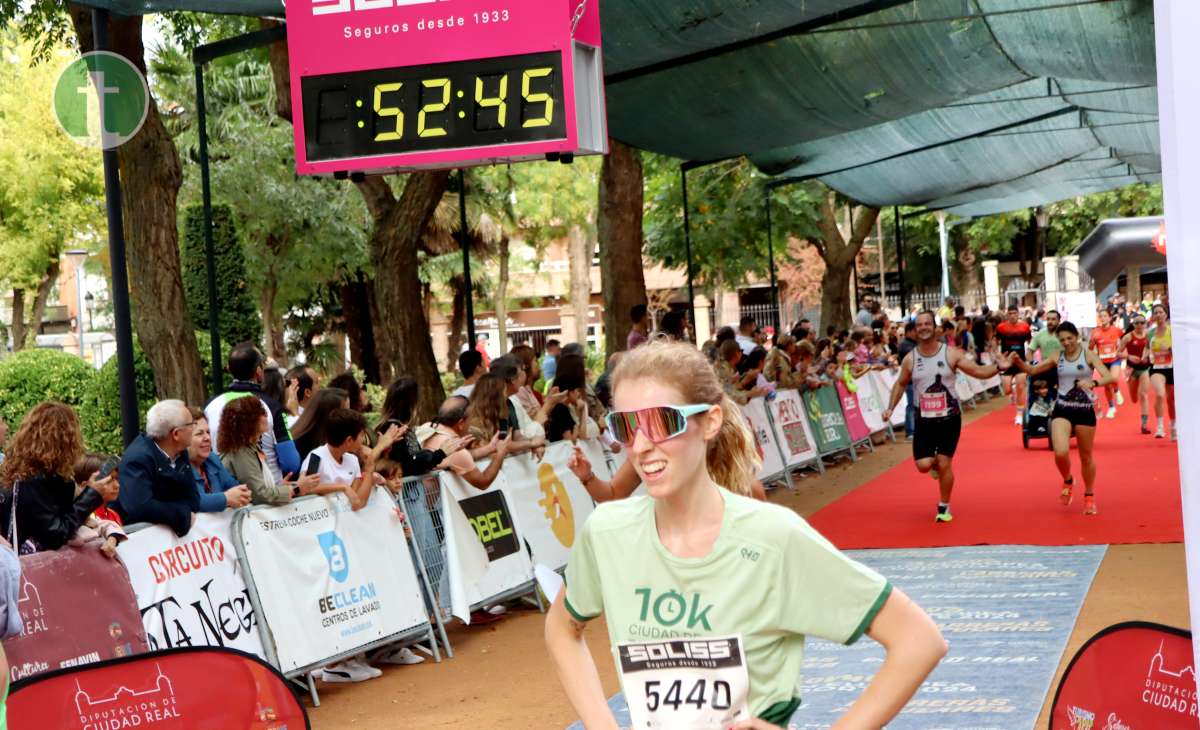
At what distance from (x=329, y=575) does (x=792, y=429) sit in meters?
11.1

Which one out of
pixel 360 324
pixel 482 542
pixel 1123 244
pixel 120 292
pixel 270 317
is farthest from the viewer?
pixel 1123 244

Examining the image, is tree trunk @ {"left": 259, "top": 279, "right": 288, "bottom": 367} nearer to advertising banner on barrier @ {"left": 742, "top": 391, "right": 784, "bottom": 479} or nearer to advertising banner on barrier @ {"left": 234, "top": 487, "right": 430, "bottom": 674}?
advertising banner on barrier @ {"left": 742, "top": 391, "right": 784, "bottom": 479}

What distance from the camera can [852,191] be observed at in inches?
1164

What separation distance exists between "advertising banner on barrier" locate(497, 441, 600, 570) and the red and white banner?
24.0ft

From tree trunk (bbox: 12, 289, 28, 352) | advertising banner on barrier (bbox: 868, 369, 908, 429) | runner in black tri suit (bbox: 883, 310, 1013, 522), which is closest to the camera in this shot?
runner in black tri suit (bbox: 883, 310, 1013, 522)

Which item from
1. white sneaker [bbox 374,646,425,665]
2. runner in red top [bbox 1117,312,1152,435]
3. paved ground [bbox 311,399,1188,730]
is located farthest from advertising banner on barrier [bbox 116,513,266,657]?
runner in red top [bbox 1117,312,1152,435]

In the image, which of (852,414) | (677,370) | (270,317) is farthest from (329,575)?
(270,317)

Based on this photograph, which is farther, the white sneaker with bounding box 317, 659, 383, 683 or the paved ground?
the white sneaker with bounding box 317, 659, 383, 683

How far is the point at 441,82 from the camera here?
36.5 ft

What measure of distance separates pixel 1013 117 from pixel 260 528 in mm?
17810

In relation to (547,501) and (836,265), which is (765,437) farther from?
(836,265)

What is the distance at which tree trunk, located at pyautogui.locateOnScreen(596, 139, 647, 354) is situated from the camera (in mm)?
20844

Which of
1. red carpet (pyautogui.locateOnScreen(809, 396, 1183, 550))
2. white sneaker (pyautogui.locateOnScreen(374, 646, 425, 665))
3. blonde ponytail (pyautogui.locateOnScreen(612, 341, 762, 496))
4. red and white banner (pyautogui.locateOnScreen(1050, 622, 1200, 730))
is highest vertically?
blonde ponytail (pyautogui.locateOnScreen(612, 341, 762, 496))

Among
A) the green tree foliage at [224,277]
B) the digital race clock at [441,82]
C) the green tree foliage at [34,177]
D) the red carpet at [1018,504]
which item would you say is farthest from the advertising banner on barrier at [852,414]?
the green tree foliage at [34,177]
